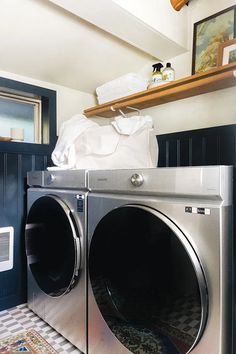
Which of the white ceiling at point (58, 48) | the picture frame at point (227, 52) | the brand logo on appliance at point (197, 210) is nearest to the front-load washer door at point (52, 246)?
the brand logo on appliance at point (197, 210)

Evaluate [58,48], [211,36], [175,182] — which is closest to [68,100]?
[58,48]

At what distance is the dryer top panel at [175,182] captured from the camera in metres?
0.91

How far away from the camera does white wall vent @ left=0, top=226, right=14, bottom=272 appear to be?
2031 millimetres

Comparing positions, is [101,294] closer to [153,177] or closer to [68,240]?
[68,240]

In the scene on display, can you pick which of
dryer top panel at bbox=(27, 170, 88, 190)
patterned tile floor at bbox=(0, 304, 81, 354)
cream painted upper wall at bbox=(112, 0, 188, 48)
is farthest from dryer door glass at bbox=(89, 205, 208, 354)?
cream painted upper wall at bbox=(112, 0, 188, 48)

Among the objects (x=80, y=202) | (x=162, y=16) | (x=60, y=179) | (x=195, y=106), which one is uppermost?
(x=162, y=16)

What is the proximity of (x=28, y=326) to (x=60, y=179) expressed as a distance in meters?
1.11

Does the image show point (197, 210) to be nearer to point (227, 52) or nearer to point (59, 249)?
point (59, 249)

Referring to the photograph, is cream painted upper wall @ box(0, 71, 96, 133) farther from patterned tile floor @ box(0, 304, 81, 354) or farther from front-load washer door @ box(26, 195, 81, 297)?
patterned tile floor @ box(0, 304, 81, 354)

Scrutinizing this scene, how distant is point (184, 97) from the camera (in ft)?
6.11

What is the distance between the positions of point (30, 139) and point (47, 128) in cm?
20

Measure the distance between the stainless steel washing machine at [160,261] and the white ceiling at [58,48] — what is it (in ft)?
3.66

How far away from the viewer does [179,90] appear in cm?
169

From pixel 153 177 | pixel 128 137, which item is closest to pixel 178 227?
pixel 153 177
